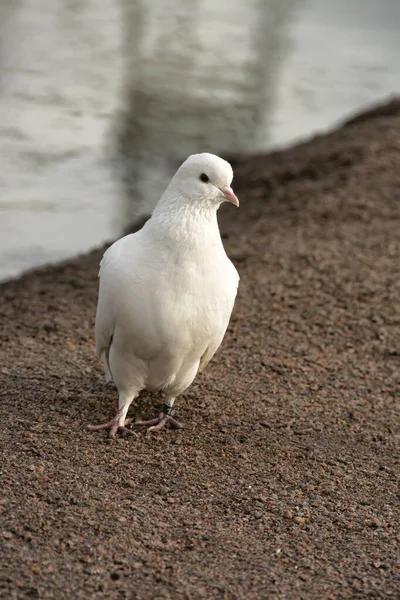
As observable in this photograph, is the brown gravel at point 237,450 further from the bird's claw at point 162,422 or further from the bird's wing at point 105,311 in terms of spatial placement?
the bird's wing at point 105,311

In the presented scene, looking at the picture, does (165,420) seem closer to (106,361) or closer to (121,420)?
(121,420)

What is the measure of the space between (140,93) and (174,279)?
10337 mm

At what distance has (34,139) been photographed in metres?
11.5

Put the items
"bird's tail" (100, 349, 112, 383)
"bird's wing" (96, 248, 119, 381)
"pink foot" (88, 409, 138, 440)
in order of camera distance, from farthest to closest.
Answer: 1. "bird's tail" (100, 349, 112, 383)
2. "pink foot" (88, 409, 138, 440)
3. "bird's wing" (96, 248, 119, 381)

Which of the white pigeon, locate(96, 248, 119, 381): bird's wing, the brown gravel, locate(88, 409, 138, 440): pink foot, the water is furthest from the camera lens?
the water

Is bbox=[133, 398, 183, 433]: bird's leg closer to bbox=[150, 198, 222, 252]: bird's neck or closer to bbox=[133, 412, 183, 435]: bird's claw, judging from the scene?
bbox=[133, 412, 183, 435]: bird's claw

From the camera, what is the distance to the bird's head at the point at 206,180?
420 cm

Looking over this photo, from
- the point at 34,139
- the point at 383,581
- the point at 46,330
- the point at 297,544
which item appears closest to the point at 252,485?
the point at 297,544

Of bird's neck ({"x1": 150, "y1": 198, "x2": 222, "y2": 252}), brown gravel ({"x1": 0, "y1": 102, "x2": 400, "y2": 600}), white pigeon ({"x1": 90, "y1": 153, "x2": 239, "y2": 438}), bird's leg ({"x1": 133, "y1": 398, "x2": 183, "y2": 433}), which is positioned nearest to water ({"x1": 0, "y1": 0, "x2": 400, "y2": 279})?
brown gravel ({"x1": 0, "y1": 102, "x2": 400, "y2": 600})

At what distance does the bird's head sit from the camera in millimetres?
4195

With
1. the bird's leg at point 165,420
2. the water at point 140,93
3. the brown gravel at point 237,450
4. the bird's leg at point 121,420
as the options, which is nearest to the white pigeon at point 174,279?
the bird's leg at point 121,420

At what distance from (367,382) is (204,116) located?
28.2ft

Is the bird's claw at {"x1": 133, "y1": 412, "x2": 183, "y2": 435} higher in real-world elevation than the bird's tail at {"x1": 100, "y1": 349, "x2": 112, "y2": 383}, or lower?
lower

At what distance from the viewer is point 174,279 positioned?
4.19 meters
